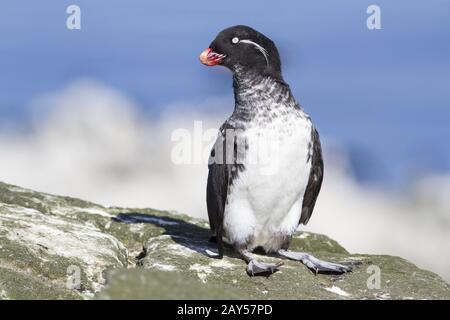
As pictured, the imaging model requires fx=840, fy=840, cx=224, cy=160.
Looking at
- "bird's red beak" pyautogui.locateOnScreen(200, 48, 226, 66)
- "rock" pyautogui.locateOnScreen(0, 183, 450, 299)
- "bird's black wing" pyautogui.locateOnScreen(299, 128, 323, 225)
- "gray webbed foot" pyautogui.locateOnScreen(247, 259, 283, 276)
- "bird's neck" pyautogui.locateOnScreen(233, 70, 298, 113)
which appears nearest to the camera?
"rock" pyautogui.locateOnScreen(0, 183, 450, 299)

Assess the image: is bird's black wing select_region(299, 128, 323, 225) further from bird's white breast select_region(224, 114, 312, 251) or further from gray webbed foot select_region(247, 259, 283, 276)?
gray webbed foot select_region(247, 259, 283, 276)

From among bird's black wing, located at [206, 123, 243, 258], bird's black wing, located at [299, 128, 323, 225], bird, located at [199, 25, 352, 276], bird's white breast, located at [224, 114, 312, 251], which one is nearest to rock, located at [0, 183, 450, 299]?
bird, located at [199, 25, 352, 276]

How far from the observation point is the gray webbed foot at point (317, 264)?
13.2 meters

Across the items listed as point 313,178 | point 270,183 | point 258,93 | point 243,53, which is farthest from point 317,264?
point 243,53

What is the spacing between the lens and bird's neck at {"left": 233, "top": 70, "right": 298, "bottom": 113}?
12.9 meters

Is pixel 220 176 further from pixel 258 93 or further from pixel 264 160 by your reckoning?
pixel 258 93

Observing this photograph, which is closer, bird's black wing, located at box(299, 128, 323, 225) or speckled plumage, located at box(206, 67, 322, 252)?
speckled plumage, located at box(206, 67, 322, 252)

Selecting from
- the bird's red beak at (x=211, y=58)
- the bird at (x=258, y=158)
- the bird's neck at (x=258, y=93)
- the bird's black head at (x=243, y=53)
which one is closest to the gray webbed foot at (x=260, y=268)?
the bird at (x=258, y=158)

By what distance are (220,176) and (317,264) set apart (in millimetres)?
2108

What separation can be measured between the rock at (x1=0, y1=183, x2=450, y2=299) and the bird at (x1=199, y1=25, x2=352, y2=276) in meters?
0.38

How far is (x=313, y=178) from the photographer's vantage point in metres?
13.8

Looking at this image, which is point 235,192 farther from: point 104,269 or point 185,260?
point 104,269
